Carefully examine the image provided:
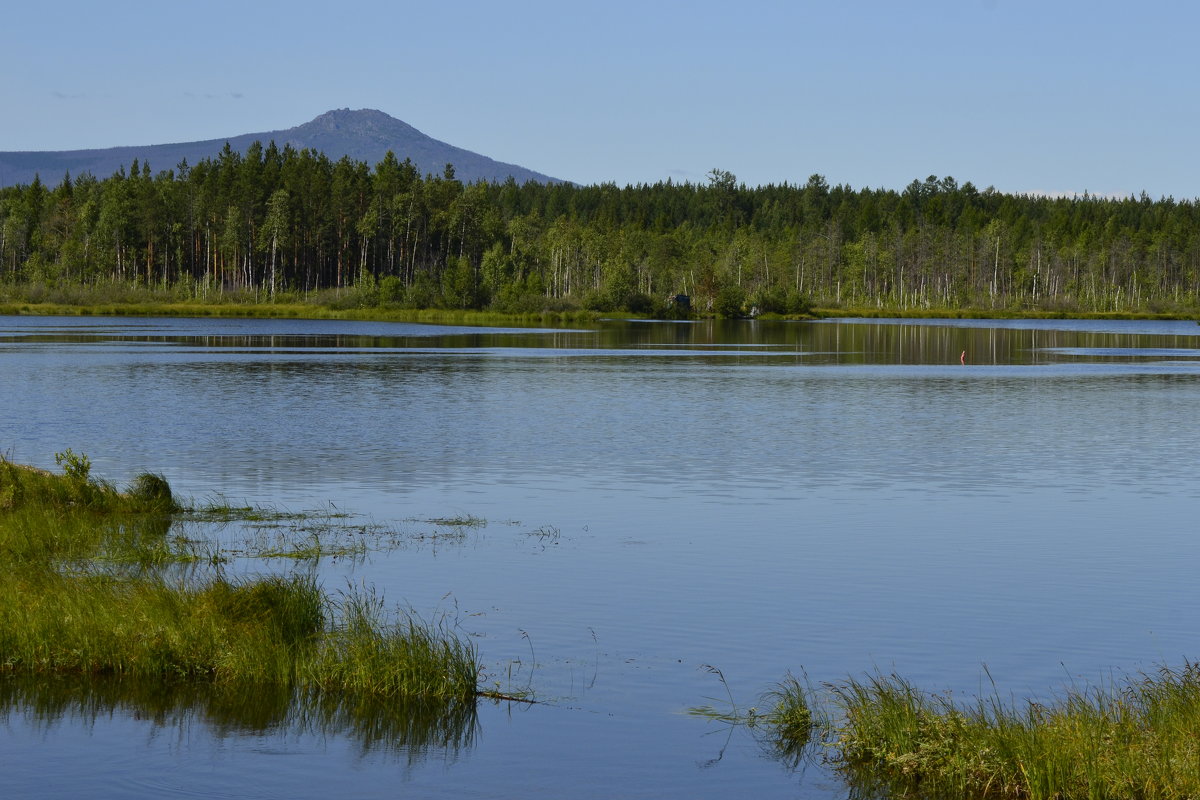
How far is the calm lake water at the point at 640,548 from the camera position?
12547 millimetres

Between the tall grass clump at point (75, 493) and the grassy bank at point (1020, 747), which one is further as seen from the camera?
the tall grass clump at point (75, 493)

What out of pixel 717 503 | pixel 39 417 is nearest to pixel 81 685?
pixel 717 503

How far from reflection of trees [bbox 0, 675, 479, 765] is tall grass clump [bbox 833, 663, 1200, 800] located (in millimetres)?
3859

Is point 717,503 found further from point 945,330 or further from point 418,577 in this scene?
point 945,330

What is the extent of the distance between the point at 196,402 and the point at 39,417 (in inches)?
288

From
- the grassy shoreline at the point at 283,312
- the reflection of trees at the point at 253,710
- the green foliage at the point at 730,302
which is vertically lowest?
the reflection of trees at the point at 253,710

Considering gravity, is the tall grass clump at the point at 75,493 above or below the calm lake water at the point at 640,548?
above

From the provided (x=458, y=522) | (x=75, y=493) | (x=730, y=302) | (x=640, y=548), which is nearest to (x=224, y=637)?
(x=640, y=548)

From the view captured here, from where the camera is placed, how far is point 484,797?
37.9ft

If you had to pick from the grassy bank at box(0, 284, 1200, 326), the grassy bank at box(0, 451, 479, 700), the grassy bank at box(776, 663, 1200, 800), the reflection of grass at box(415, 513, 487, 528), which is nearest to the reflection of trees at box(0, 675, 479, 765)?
the grassy bank at box(0, 451, 479, 700)

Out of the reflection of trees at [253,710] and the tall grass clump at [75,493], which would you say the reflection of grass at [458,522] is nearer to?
the tall grass clump at [75,493]

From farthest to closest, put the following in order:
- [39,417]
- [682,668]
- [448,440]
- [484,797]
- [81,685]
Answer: [39,417], [448,440], [682,668], [81,685], [484,797]

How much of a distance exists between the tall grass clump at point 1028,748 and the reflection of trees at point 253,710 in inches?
152

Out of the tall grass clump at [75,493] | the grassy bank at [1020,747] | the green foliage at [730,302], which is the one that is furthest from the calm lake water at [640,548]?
the green foliage at [730,302]
